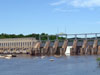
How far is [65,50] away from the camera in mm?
134750

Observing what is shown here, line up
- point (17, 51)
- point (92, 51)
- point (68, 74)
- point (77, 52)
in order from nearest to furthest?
1. point (68, 74)
2. point (92, 51)
3. point (77, 52)
4. point (17, 51)

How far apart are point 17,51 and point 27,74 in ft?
330

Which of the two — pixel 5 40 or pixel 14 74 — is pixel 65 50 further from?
pixel 14 74

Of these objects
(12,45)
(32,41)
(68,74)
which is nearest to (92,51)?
(32,41)

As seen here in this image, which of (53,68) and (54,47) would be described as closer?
(53,68)

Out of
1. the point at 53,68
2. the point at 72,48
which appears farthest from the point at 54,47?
the point at 53,68

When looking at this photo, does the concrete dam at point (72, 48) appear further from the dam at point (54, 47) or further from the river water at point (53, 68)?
the river water at point (53, 68)

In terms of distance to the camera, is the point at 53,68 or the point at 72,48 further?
the point at 72,48

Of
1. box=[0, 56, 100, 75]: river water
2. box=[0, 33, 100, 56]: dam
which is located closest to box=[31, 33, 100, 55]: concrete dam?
box=[0, 33, 100, 56]: dam

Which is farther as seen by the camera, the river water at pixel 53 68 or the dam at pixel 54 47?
the dam at pixel 54 47

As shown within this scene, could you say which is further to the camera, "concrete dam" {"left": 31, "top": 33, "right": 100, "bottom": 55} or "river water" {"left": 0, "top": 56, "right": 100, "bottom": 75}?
"concrete dam" {"left": 31, "top": 33, "right": 100, "bottom": 55}

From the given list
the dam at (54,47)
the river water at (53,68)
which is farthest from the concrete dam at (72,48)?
the river water at (53,68)

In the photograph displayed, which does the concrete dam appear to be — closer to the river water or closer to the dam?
the dam

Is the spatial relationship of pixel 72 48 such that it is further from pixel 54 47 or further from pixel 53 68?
pixel 53 68
